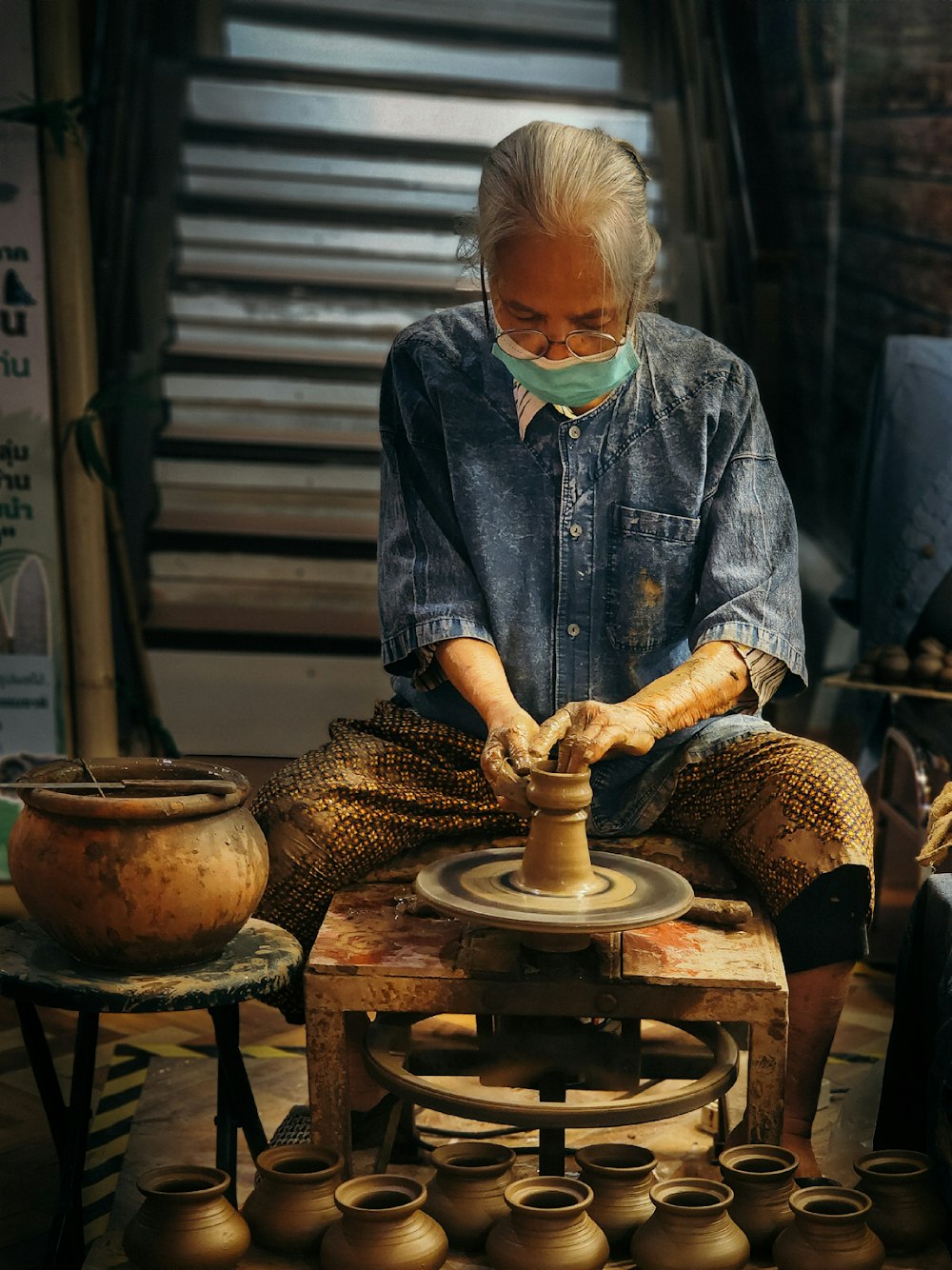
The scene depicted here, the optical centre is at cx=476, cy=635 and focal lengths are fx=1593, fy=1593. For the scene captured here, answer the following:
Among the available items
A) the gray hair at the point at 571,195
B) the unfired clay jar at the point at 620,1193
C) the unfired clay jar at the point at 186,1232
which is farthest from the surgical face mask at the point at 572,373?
the unfired clay jar at the point at 186,1232

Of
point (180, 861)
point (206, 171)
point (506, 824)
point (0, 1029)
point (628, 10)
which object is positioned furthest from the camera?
point (628, 10)

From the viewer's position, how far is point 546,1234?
2240mm

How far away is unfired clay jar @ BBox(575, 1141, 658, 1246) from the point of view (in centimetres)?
239

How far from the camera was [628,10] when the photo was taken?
779 cm

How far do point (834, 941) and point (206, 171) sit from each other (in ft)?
16.7

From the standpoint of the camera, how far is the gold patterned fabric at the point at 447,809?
2.65 m

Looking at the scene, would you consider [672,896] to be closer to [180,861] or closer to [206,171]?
[180,861]

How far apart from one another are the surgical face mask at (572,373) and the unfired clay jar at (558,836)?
735 millimetres

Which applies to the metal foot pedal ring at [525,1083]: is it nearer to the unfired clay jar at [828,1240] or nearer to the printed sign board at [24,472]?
the unfired clay jar at [828,1240]

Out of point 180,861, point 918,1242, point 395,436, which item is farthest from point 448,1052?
point 395,436

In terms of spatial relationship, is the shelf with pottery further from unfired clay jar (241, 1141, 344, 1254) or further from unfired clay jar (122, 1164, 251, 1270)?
unfired clay jar (122, 1164, 251, 1270)

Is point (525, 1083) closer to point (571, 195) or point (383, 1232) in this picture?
point (383, 1232)

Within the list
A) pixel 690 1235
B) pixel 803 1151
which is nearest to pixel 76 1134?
pixel 690 1235

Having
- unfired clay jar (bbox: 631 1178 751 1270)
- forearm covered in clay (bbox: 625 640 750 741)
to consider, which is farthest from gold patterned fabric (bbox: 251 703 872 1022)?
unfired clay jar (bbox: 631 1178 751 1270)
